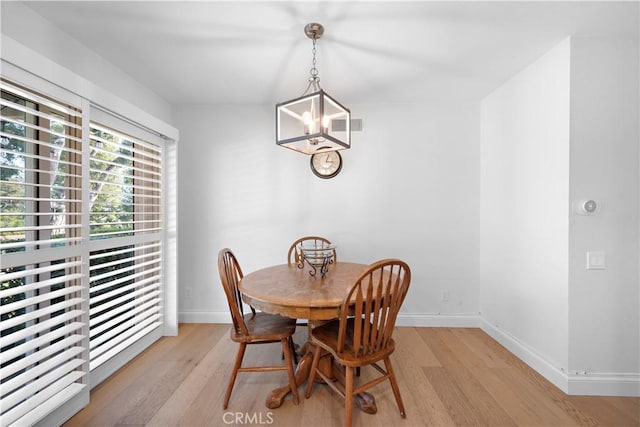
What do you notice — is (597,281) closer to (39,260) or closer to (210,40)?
(210,40)

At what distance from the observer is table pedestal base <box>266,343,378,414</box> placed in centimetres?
170

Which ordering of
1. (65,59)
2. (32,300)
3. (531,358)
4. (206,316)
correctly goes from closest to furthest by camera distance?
(32,300), (65,59), (531,358), (206,316)

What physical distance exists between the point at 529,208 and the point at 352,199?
63.3 inches

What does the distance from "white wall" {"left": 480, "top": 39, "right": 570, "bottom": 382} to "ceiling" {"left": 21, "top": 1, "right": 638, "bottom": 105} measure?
0.29 m

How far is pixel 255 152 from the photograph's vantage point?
3092mm

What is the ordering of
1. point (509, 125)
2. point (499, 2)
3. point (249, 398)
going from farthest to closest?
point (509, 125), point (249, 398), point (499, 2)

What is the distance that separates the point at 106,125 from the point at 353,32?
1.95 m

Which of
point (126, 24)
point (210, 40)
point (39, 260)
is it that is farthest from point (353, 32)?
point (39, 260)

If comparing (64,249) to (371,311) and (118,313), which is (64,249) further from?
(371,311)

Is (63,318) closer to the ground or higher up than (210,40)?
closer to the ground

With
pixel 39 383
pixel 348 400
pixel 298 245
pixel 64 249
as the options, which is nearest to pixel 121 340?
pixel 39 383

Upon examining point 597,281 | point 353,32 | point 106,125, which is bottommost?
point 597,281

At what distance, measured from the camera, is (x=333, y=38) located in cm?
190

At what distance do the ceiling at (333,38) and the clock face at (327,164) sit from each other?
716 millimetres
